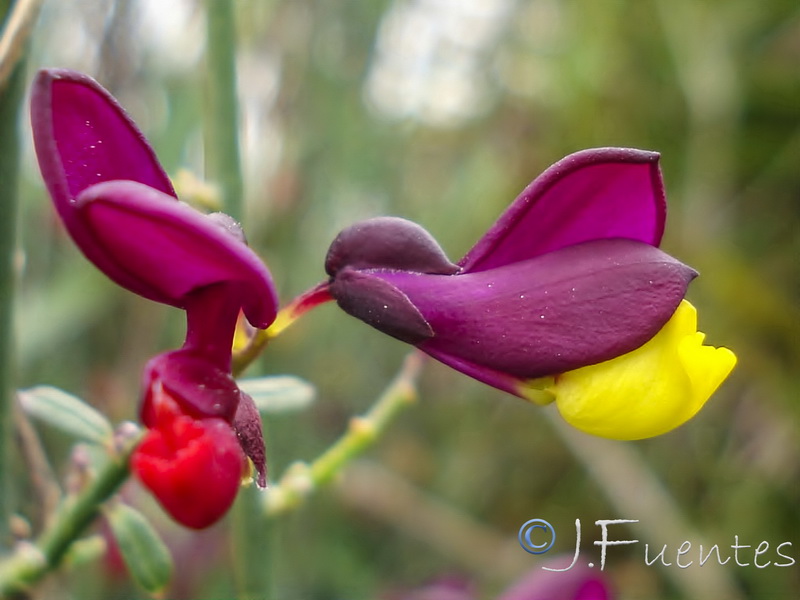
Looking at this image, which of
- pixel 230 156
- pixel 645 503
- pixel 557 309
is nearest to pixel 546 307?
pixel 557 309

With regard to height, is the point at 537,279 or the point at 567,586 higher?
the point at 537,279

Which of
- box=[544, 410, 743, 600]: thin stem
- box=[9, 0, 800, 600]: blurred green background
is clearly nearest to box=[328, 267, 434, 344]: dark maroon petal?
box=[9, 0, 800, 600]: blurred green background

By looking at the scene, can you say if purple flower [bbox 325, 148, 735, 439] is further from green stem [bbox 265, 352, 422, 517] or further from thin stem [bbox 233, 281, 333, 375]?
green stem [bbox 265, 352, 422, 517]

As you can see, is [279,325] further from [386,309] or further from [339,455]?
[339,455]

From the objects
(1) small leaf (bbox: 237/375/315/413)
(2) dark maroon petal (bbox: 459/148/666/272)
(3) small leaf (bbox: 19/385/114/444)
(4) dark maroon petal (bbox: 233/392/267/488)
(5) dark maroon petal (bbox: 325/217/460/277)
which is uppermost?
(2) dark maroon petal (bbox: 459/148/666/272)

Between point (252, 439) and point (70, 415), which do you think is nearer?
point (252, 439)

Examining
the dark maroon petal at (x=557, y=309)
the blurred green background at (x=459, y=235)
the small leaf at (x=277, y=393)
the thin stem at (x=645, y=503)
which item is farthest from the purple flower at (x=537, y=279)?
the thin stem at (x=645, y=503)
